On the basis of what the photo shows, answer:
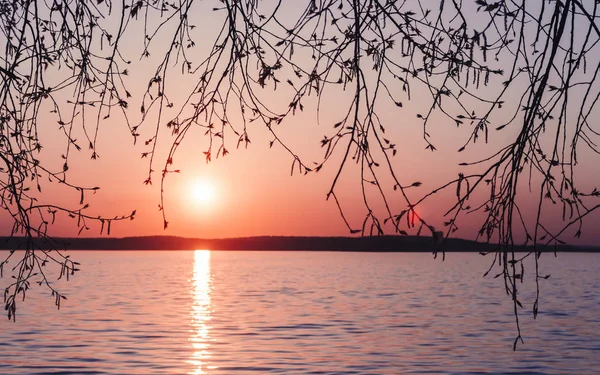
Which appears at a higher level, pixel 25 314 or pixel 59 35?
pixel 59 35

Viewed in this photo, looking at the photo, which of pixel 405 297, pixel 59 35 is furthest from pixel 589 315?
pixel 59 35

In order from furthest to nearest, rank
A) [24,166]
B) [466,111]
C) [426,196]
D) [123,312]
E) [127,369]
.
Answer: [123,312]
[127,369]
[24,166]
[466,111]
[426,196]

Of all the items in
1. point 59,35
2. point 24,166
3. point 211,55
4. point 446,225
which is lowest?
point 446,225

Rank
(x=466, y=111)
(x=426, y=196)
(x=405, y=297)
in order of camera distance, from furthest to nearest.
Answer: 1. (x=405, y=297)
2. (x=466, y=111)
3. (x=426, y=196)

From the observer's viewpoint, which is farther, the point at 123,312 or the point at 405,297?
the point at 405,297

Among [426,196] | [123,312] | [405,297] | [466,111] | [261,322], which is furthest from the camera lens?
[405,297]

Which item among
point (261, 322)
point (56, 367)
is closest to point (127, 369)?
point (56, 367)

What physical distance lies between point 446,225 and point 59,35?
12.3ft

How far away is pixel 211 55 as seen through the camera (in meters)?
6.19

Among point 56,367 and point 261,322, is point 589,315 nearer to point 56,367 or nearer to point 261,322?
point 261,322

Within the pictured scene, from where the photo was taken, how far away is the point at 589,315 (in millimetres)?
39812

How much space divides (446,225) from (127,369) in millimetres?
18090

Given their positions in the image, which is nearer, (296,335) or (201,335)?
(296,335)

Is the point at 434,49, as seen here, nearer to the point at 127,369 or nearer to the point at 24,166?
the point at 24,166
